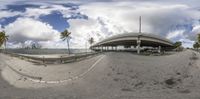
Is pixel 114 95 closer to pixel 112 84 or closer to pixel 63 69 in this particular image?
pixel 112 84

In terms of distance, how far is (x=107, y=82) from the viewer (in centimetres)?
2744

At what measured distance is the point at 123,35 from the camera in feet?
311

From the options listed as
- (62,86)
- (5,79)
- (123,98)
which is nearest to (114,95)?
(123,98)

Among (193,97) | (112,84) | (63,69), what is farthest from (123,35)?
(193,97)

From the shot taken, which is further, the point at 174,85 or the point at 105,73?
the point at 105,73

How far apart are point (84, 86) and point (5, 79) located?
11.9m

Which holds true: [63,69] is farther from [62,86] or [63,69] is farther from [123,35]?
[123,35]

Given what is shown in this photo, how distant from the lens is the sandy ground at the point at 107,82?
22300 mm

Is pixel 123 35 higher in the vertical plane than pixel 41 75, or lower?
higher

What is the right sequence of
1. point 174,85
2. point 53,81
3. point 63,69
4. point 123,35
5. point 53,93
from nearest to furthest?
point 53,93 < point 174,85 < point 53,81 < point 63,69 < point 123,35

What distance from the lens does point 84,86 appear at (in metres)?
26.4

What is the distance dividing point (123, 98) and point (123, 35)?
75191mm

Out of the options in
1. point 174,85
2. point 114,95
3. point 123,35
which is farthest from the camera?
point 123,35

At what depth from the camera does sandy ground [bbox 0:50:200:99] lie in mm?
22300
